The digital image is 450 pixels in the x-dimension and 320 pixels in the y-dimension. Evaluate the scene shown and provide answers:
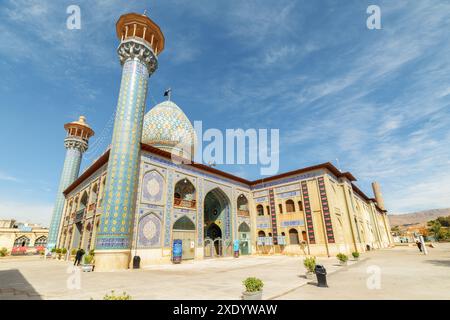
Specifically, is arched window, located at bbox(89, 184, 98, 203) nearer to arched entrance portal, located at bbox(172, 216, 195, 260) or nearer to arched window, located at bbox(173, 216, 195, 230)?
arched window, located at bbox(173, 216, 195, 230)

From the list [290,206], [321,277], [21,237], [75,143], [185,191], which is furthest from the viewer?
[21,237]

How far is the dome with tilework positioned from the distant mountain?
499 ft

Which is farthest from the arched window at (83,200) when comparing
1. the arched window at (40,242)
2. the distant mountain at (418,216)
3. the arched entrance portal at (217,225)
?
the distant mountain at (418,216)

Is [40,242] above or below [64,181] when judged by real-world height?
below

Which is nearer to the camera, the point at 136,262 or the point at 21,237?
the point at 136,262

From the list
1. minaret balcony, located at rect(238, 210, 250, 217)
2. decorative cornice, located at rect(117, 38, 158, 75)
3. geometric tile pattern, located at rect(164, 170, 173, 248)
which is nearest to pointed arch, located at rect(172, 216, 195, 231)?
geometric tile pattern, located at rect(164, 170, 173, 248)

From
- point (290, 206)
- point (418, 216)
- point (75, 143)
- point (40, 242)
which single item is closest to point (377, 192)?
point (290, 206)

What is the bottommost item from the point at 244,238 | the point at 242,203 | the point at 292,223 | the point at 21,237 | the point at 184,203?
the point at 244,238

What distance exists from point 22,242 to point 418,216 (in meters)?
185

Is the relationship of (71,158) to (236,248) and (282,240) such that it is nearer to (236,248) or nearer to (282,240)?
(236,248)

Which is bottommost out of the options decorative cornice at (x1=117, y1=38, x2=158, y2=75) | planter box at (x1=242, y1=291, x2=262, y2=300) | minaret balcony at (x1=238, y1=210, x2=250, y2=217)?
planter box at (x1=242, y1=291, x2=262, y2=300)

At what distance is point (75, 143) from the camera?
99.7ft

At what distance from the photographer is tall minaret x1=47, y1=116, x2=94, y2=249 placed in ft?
93.2

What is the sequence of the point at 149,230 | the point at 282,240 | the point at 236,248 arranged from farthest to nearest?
1. the point at 282,240
2. the point at 236,248
3. the point at 149,230
